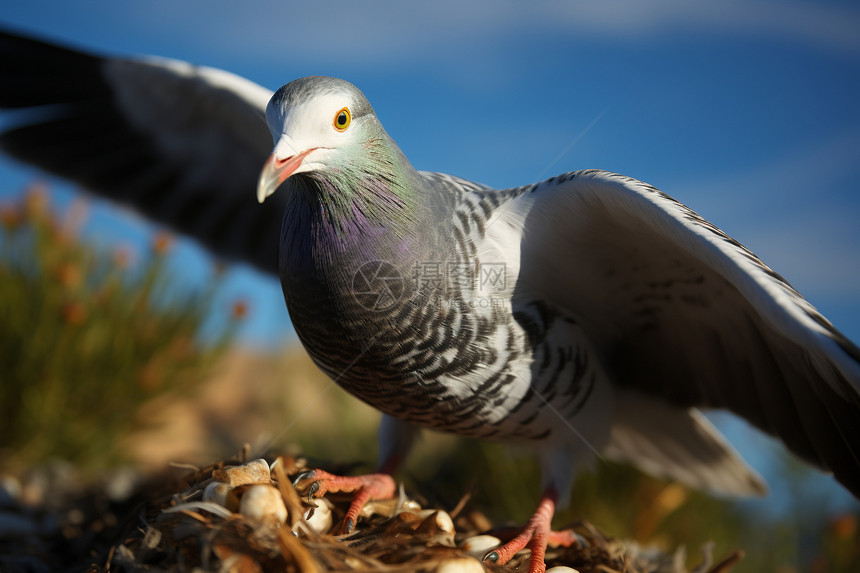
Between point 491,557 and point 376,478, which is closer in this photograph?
point 491,557

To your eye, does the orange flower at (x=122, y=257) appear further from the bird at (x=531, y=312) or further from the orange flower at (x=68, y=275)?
the bird at (x=531, y=312)

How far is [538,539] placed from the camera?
187 cm

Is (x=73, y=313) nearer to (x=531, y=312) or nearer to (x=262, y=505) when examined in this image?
(x=262, y=505)

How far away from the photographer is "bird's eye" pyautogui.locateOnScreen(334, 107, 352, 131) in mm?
1601

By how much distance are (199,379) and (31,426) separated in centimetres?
96

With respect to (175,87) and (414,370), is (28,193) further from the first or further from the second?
(414,370)

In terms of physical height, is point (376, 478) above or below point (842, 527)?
above

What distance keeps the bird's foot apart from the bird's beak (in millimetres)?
813

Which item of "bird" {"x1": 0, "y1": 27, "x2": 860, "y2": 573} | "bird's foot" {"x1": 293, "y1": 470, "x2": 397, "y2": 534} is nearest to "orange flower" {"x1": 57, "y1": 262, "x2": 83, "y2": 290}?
"bird" {"x1": 0, "y1": 27, "x2": 860, "y2": 573}

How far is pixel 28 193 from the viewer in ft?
11.8

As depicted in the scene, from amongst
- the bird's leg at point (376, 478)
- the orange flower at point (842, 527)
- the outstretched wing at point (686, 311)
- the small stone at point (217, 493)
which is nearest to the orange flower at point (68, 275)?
the bird's leg at point (376, 478)

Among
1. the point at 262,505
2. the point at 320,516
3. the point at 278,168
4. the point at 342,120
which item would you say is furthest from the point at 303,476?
the point at 342,120

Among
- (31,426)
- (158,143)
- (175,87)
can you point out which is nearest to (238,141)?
(175,87)

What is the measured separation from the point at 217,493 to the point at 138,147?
2.07 metres
